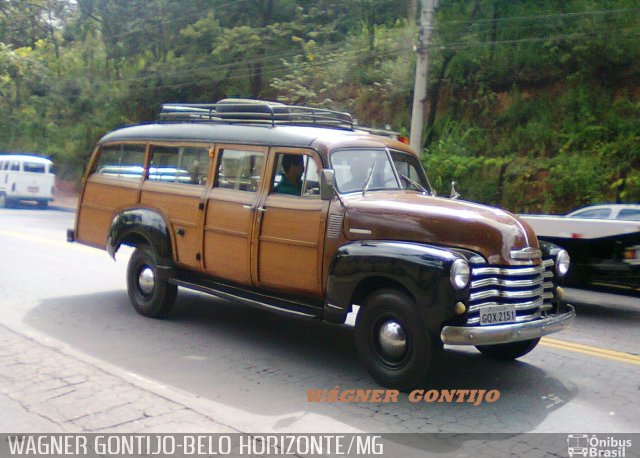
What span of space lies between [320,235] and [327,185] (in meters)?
0.46

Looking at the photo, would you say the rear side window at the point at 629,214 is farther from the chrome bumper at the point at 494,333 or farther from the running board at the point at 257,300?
the running board at the point at 257,300

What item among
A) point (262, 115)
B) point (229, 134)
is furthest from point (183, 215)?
point (262, 115)

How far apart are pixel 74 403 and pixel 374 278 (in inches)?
102

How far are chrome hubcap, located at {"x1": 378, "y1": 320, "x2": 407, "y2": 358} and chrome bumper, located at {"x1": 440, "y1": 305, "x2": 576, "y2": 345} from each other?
0.46 metres

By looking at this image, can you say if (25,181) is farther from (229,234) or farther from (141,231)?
(229,234)

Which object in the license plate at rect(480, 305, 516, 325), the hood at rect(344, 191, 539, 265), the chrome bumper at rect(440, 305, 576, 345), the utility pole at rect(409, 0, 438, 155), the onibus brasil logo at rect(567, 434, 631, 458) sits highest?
the utility pole at rect(409, 0, 438, 155)

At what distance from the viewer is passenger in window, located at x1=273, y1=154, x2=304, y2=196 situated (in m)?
7.18

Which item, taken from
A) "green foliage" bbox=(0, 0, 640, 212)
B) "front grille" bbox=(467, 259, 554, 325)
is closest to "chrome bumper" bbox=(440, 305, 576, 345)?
"front grille" bbox=(467, 259, 554, 325)

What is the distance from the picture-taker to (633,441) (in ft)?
17.0

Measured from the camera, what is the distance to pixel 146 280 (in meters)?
8.77

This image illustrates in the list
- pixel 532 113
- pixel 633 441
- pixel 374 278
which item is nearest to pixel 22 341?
pixel 374 278

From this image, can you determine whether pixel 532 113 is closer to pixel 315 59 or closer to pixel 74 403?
pixel 315 59

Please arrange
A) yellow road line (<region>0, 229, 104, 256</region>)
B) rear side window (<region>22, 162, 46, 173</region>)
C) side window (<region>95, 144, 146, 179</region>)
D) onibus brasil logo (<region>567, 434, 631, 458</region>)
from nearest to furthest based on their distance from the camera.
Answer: onibus brasil logo (<region>567, 434, 631, 458</region>), side window (<region>95, 144, 146, 179</region>), yellow road line (<region>0, 229, 104, 256</region>), rear side window (<region>22, 162, 46, 173</region>)

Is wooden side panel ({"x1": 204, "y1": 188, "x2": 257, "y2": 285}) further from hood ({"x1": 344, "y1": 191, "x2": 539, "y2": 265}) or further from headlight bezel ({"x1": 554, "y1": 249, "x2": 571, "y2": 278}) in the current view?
headlight bezel ({"x1": 554, "y1": 249, "x2": 571, "y2": 278})
